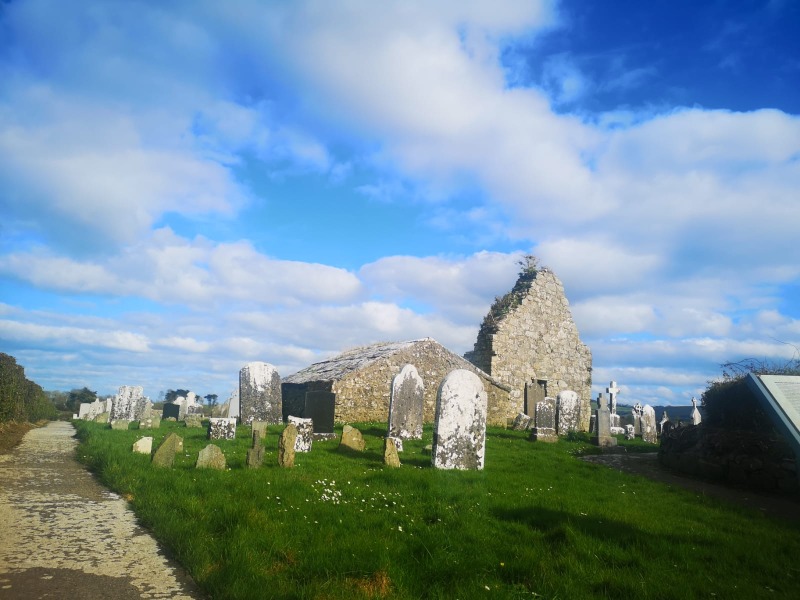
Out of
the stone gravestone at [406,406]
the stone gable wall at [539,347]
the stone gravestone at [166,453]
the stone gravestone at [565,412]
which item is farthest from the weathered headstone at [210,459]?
the stone gable wall at [539,347]

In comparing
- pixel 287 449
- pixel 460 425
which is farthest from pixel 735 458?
pixel 287 449

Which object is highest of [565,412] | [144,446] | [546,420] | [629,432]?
[565,412]

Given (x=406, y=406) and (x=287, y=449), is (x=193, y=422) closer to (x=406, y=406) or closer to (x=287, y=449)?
(x=406, y=406)

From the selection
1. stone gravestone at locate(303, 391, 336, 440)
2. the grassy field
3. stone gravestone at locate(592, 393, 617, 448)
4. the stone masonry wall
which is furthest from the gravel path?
stone gravestone at locate(592, 393, 617, 448)

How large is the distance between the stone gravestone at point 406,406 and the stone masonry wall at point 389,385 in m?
3.68

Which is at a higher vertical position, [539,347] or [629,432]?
[539,347]

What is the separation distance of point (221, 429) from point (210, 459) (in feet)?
16.1

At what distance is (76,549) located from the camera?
441 cm

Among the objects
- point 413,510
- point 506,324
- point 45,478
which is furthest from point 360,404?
point 413,510

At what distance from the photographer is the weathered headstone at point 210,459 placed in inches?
316

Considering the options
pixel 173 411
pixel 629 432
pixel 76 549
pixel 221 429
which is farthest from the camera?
pixel 173 411

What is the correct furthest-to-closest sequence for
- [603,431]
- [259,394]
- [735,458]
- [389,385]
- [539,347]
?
[539,347] → [389,385] → [259,394] → [603,431] → [735,458]

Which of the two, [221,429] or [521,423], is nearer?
[221,429]

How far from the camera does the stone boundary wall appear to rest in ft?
29.3
